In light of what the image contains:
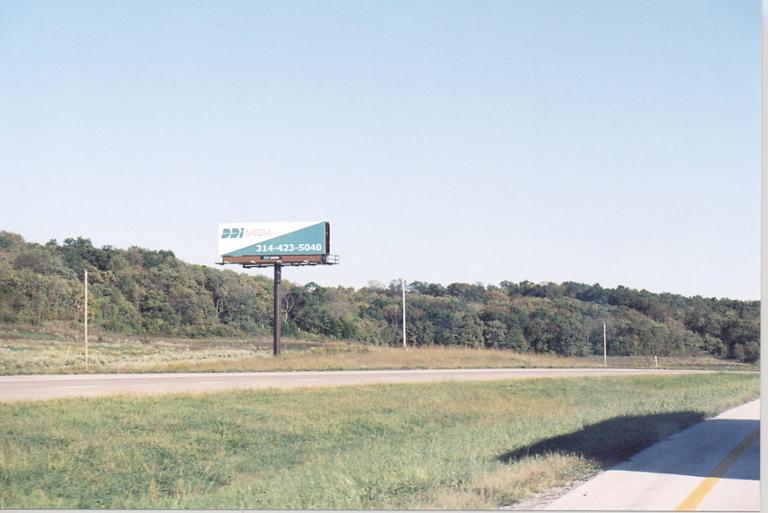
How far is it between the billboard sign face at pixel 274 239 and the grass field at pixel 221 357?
20.3ft

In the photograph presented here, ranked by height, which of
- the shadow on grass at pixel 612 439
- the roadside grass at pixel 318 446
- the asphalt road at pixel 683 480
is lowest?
the roadside grass at pixel 318 446

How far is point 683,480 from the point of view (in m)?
12.9

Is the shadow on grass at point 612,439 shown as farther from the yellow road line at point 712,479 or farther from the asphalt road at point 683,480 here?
the yellow road line at point 712,479

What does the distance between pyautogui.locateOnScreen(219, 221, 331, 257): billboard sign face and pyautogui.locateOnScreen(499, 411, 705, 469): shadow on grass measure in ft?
114

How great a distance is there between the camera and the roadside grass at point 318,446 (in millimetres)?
13000

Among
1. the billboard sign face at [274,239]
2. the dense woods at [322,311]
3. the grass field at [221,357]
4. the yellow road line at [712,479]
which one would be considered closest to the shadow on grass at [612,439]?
the yellow road line at [712,479]

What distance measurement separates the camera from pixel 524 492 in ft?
40.0

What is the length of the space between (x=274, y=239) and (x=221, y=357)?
7687 millimetres

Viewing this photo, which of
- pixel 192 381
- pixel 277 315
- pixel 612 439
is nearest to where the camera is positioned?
pixel 612 439

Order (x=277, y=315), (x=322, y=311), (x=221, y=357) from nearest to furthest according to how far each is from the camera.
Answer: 1. (x=221, y=357)
2. (x=277, y=315)
3. (x=322, y=311)

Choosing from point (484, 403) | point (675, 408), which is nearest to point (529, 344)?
point (484, 403)

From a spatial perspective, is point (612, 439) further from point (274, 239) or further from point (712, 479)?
point (274, 239)

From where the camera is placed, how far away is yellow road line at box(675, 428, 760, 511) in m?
11.1

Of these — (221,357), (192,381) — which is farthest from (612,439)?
(221,357)
